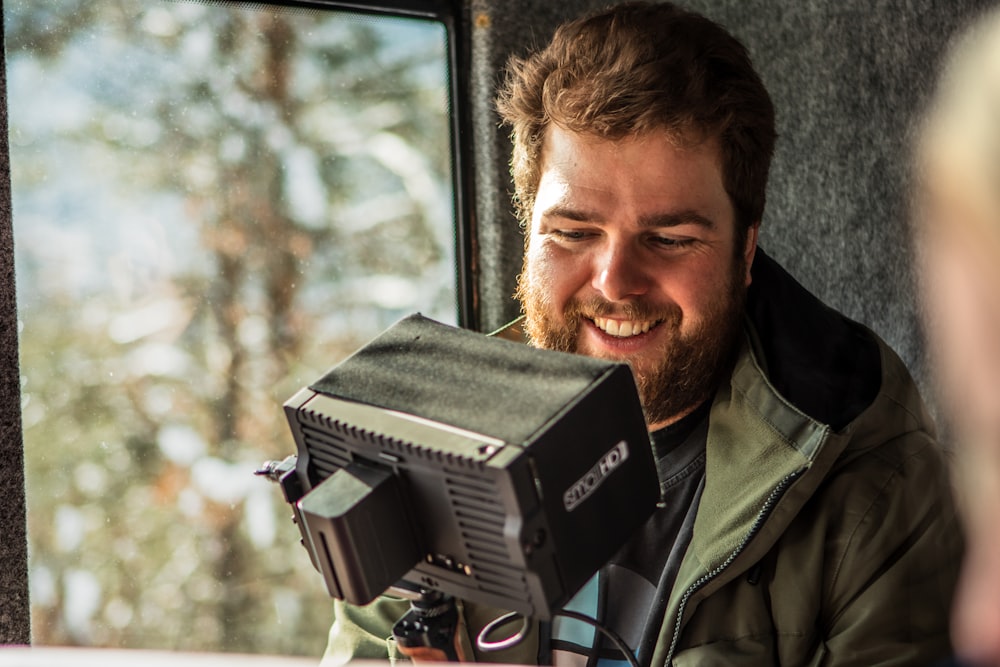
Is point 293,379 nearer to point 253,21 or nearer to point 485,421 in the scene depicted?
point 253,21

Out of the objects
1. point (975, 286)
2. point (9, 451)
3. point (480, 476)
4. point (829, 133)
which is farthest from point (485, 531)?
point (829, 133)

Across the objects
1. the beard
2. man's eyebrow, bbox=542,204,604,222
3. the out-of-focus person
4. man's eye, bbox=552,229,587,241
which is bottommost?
the beard

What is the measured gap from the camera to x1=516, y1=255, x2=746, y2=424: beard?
4.65 feet

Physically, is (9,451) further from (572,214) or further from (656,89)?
(656,89)

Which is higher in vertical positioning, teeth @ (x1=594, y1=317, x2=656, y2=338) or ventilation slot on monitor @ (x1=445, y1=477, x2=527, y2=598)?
ventilation slot on monitor @ (x1=445, y1=477, x2=527, y2=598)

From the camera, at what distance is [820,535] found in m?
1.22

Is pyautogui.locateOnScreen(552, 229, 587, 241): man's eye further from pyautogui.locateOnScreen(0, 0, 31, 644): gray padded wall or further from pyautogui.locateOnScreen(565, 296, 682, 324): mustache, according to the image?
pyautogui.locateOnScreen(0, 0, 31, 644): gray padded wall

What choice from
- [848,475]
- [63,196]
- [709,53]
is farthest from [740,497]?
[63,196]

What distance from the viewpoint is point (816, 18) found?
1691 mm

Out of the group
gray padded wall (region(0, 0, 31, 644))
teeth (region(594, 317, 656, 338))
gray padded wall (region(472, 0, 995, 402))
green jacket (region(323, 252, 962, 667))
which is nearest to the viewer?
green jacket (region(323, 252, 962, 667))

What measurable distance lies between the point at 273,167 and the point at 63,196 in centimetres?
36

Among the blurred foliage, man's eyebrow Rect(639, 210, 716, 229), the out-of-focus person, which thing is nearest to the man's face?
man's eyebrow Rect(639, 210, 716, 229)

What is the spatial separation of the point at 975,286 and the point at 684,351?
3.13 feet

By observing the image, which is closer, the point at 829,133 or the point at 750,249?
the point at 750,249
